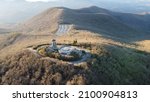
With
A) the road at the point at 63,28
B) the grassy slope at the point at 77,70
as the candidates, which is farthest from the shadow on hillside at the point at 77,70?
the road at the point at 63,28

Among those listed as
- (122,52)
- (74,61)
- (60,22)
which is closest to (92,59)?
(74,61)

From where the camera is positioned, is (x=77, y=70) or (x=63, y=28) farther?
(x=63, y=28)

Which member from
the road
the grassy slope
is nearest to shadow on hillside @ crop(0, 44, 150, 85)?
the grassy slope

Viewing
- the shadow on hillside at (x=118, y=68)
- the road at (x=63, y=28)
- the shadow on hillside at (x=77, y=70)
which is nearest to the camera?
the shadow on hillside at (x=77, y=70)

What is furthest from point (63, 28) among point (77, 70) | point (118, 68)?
point (77, 70)

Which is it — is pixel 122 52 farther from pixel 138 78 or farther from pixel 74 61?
pixel 74 61

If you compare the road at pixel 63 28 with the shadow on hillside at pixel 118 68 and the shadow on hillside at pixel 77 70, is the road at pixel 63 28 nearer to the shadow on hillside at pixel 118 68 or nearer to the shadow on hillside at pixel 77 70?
the shadow on hillside at pixel 118 68

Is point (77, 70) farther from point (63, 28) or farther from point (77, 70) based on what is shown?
point (63, 28)

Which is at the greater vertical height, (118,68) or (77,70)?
(77,70)

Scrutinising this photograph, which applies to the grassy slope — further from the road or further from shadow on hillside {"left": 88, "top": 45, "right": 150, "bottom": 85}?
the road

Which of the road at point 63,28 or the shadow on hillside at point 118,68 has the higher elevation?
the shadow on hillside at point 118,68

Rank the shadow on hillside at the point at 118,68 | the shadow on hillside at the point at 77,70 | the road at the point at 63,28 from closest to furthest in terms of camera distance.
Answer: the shadow on hillside at the point at 77,70 < the shadow on hillside at the point at 118,68 < the road at the point at 63,28
